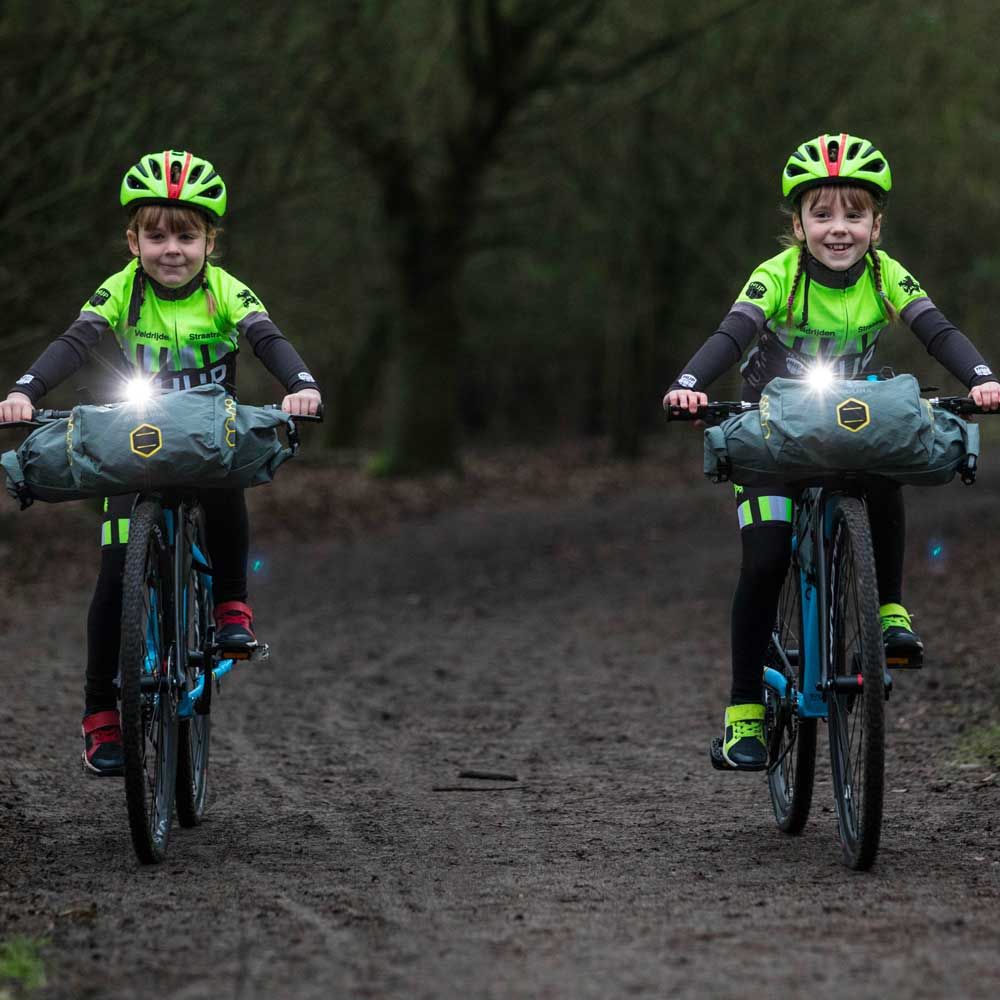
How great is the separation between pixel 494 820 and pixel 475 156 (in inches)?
647

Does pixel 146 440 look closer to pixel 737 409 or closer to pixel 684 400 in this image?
pixel 684 400

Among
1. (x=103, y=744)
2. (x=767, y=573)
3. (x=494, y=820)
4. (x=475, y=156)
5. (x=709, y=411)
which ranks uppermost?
(x=475, y=156)

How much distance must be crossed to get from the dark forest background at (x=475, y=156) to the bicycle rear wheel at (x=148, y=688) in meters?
7.80

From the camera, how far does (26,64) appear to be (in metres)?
12.9

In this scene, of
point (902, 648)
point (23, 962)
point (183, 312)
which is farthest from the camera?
point (183, 312)

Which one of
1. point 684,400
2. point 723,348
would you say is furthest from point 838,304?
point 684,400

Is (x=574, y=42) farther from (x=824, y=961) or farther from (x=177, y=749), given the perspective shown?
(x=824, y=961)

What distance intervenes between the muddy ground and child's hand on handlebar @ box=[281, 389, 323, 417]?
1364 mm

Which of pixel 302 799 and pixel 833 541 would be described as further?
pixel 302 799

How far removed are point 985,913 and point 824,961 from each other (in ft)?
2.27

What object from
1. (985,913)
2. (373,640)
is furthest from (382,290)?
(985,913)

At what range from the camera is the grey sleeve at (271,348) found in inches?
215

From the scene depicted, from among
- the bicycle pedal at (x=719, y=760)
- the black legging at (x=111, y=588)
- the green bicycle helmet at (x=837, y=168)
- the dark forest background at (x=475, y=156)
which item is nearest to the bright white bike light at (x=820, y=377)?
the green bicycle helmet at (x=837, y=168)

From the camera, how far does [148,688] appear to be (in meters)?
5.08
